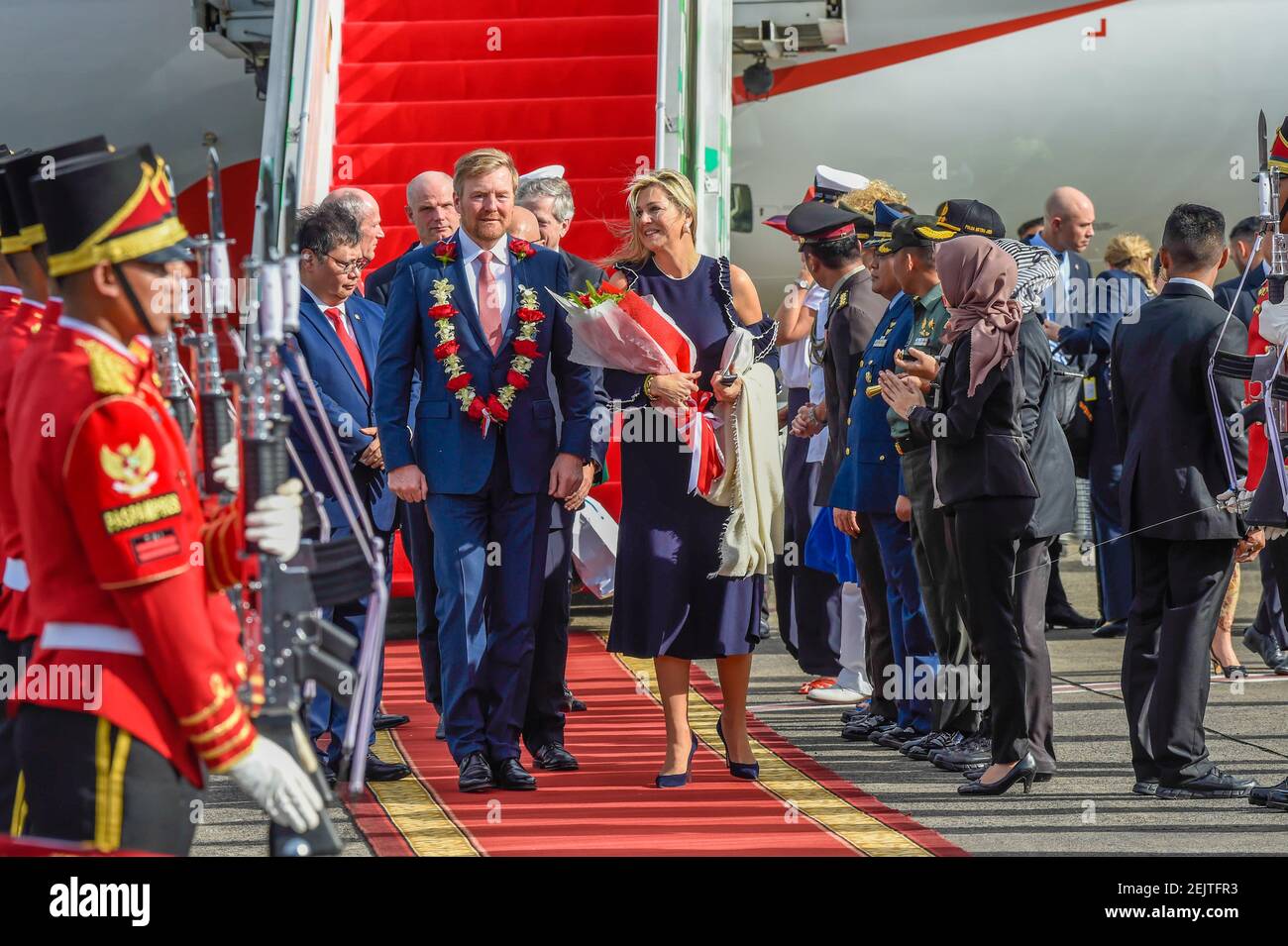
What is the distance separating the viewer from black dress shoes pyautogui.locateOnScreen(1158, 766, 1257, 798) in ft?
16.0

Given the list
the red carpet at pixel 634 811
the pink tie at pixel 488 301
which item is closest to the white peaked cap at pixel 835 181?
the pink tie at pixel 488 301

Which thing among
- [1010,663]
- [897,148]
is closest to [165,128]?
[897,148]

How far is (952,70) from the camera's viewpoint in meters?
12.4

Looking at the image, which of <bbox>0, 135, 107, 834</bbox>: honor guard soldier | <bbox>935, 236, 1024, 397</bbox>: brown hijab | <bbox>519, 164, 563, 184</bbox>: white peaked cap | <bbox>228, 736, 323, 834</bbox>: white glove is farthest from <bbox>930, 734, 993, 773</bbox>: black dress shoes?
<bbox>228, 736, 323, 834</bbox>: white glove

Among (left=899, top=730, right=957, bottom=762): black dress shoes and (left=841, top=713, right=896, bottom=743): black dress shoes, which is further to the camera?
(left=841, top=713, right=896, bottom=743): black dress shoes

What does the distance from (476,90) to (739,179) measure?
331 cm

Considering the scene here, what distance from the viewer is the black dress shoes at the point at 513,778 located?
513 cm

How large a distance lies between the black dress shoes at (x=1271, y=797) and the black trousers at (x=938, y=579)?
986 mm

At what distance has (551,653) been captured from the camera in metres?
5.71

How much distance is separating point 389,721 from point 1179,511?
2.92 metres

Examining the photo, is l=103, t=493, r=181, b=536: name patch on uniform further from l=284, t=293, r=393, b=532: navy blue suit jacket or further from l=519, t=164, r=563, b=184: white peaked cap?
l=519, t=164, r=563, b=184: white peaked cap

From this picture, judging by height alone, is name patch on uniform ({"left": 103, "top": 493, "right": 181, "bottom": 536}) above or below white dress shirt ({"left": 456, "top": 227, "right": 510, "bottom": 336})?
below

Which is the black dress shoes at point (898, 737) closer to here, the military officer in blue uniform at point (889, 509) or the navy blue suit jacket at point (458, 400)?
the military officer in blue uniform at point (889, 509)
